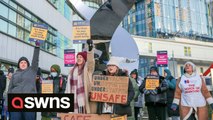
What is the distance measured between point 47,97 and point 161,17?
74.0 m

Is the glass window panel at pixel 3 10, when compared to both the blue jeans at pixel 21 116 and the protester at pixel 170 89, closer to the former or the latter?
the protester at pixel 170 89

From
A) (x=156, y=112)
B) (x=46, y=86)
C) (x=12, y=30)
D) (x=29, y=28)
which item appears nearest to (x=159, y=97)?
(x=156, y=112)

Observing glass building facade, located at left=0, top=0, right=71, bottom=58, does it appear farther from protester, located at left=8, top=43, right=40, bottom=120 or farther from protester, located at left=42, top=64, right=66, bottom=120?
protester, located at left=8, top=43, right=40, bottom=120

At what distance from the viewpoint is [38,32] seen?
699 cm

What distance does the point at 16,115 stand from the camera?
5.96 meters

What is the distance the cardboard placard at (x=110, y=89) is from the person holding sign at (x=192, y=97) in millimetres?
2251

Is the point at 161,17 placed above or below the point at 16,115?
above

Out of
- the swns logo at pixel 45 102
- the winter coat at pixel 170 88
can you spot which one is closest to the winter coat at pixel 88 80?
the swns logo at pixel 45 102

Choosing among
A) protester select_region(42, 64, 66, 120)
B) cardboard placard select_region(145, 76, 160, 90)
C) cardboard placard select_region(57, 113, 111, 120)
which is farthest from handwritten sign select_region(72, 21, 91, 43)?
cardboard placard select_region(57, 113, 111, 120)

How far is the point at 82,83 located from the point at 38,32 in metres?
1.85

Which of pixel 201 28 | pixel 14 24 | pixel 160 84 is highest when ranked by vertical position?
pixel 201 28

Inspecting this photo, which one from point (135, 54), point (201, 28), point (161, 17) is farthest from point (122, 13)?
point (201, 28)

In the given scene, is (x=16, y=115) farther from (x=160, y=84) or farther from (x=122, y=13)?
(x=122, y=13)

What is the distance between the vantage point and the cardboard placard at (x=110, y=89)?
202 inches
